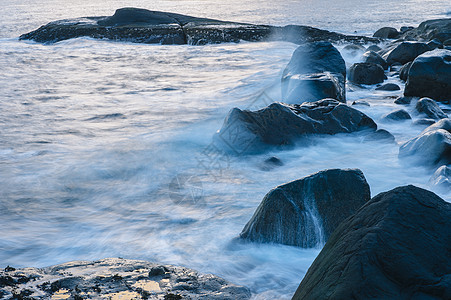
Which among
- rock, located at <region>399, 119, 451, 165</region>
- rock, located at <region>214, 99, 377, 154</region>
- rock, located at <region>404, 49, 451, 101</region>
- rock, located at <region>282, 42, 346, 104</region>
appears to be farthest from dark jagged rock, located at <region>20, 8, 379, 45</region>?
rock, located at <region>399, 119, 451, 165</region>

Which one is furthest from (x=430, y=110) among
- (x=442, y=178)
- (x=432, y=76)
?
(x=442, y=178)

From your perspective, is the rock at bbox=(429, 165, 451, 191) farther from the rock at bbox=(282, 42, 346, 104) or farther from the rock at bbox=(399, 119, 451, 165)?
the rock at bbox=(282, 42, 346, 104)

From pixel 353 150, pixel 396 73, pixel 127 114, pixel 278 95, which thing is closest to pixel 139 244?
pixel 353 150

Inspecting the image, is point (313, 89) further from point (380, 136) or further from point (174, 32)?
point (174, 32)

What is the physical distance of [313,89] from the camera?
267 inches

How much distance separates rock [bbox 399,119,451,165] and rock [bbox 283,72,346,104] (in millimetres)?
1775

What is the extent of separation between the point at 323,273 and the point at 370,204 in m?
0.46

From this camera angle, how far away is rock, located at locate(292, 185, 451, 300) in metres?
1.60

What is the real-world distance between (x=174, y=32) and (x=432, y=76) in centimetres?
1145

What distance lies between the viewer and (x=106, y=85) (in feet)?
33.7

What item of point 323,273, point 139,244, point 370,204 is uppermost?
point 370,204

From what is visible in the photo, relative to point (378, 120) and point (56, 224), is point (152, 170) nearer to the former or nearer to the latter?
point (56, 224)

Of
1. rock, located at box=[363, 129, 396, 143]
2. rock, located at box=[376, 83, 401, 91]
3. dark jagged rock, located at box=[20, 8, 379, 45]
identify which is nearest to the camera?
rock, located at box=[363, 129, 396, 143]

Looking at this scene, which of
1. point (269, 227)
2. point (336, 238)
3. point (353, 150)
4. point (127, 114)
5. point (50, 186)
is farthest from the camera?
point (127, 114)
